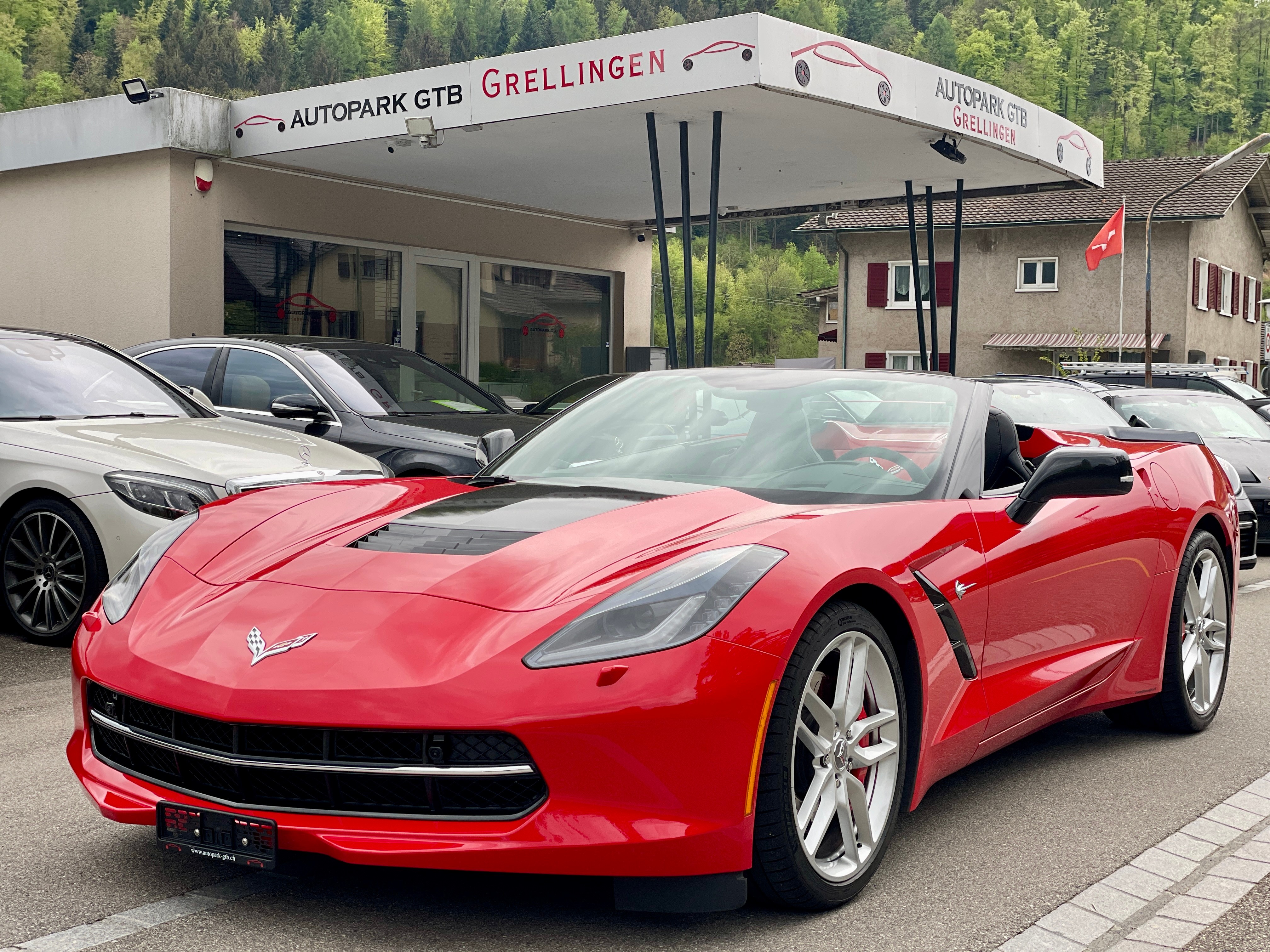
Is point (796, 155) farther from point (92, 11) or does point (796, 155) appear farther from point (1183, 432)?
point (92, 11)

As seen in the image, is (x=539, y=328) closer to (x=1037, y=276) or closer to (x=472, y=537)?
(x=472, y=537)

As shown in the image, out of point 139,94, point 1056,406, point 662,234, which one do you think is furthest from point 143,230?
point 1056,406

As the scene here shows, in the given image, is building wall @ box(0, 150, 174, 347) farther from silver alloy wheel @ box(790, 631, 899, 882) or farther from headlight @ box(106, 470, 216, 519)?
silver alloy wheel @ box(790, 631, 899, 882)

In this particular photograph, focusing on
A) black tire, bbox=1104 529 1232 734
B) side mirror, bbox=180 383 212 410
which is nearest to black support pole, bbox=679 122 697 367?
side mirror, bbox=180 383 212 410

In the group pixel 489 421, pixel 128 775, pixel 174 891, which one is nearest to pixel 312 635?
pixel 128 775

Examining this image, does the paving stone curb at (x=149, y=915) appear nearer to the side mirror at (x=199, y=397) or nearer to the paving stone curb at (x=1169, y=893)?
the paving stone curb at (x=1169, y=893)

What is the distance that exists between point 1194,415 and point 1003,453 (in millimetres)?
9371

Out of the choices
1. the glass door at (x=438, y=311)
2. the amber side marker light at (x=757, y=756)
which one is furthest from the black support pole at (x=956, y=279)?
the amber side marker light at (x=757, y=756)

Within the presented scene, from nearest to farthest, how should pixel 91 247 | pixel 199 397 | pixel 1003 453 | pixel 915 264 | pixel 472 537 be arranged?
pixel 472 537 < pixel 1003 453 < pixel 199 397 < pixel 91 247 < pixel 915 264

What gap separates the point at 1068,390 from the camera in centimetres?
1133

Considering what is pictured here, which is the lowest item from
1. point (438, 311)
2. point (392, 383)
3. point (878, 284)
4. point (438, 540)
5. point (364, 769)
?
point (364, 769)

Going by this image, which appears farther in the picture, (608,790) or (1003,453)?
(1003,453)

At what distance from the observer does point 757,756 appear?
2.87 metres

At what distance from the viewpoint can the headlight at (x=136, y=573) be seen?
11.2 feet
